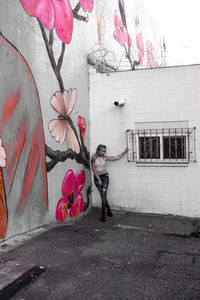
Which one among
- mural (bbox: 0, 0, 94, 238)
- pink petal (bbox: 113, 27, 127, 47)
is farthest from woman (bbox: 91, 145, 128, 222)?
pink petal (bbox: 113, 27, 127, 47)

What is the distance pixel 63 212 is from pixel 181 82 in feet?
13.1

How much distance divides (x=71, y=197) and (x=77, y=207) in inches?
16.5

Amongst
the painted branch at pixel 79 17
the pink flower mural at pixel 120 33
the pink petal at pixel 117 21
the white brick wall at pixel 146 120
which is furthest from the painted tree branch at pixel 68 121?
the pink flower mural at pixel 120 33

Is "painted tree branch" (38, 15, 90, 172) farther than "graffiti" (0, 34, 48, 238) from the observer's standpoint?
Yes

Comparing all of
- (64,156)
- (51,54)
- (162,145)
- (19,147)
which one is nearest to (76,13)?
(51,54)

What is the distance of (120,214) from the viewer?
7.80 m

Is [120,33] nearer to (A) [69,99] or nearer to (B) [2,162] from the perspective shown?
(A) [69,99]

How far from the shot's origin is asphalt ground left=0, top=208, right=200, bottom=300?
367cm

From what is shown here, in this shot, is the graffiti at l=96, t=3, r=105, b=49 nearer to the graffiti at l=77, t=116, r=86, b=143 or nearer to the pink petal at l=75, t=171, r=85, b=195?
the graffiti at l=77, t=116, r=86, b=143

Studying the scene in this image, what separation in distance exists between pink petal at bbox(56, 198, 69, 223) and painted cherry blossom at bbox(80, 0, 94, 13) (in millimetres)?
4682

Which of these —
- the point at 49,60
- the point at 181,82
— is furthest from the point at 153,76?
the point at 49,60

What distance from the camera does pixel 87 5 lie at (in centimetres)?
789

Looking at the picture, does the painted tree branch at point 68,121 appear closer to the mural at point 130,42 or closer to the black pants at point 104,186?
the black pants at point 104,186

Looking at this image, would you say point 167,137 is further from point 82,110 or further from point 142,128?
point 82,110
